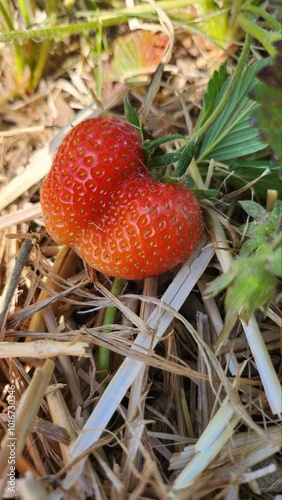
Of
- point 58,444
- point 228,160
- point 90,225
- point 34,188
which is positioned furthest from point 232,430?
point 34,188

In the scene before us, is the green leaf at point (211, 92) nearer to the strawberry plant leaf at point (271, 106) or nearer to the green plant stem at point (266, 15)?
the green plant stem at point (266, 15)

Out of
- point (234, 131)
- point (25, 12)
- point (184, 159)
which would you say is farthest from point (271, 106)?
point (25, 12)

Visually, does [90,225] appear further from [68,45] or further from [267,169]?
[68,45]

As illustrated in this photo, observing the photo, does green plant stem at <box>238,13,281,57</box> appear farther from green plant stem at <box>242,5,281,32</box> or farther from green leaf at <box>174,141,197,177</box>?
green leaf at <box>174,141,197,177</box>

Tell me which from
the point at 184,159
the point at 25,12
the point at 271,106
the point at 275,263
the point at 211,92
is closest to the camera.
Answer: the point at 275,263

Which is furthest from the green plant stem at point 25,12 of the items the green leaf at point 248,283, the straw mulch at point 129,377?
the green leaf at point 248,283

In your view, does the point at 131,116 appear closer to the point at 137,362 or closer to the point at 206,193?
the point at 206,193

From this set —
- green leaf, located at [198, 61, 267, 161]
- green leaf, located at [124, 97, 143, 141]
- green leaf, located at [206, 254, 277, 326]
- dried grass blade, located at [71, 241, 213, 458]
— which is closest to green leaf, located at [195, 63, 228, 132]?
green leaf, located at [198, 61, 267, 161]
